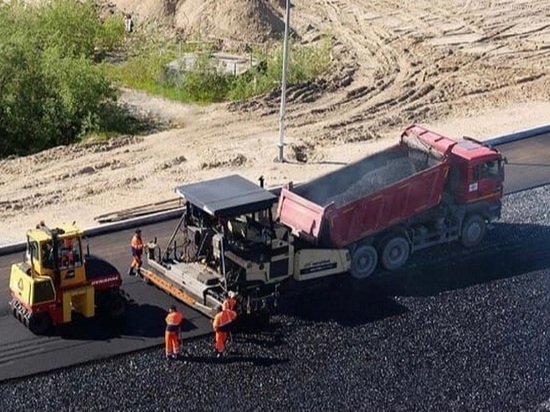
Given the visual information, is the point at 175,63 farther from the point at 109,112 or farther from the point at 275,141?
the point at 275,141

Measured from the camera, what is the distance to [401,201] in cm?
2161

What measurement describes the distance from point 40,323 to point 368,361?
586 cm

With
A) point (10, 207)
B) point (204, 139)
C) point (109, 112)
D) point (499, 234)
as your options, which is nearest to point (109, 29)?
point (109, 112)

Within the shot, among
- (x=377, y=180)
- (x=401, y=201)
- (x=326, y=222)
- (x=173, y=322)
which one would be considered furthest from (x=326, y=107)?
(x=173, y=322)

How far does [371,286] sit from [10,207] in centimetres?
943

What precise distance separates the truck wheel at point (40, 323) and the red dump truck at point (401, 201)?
5.04 m

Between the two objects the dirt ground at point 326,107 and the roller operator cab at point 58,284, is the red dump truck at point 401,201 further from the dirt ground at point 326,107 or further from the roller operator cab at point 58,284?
the dirt ground at point 326,107

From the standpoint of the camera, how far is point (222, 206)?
19312 mm

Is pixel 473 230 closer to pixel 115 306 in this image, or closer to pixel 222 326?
pixel 222 326

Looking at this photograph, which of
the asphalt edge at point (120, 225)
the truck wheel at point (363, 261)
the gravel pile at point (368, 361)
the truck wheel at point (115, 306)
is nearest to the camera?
the gravel pile at point (368, 361)

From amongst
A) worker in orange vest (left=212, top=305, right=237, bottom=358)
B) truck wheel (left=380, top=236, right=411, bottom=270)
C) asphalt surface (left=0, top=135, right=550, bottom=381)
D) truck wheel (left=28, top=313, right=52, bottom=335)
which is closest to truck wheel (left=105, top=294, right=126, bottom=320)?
asphalt surface (left=0, top=135, right=550, bottom=381)

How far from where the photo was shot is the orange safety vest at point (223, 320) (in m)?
18.3

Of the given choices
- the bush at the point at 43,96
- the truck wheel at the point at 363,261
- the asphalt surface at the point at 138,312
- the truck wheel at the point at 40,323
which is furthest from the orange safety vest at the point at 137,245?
the bush at the point at 43,96

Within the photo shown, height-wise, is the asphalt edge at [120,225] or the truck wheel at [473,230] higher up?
the truck wheel at [473,230]
